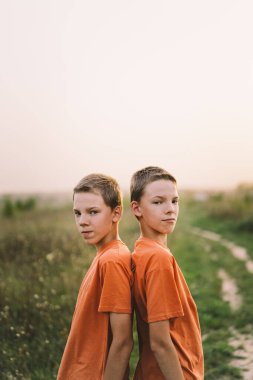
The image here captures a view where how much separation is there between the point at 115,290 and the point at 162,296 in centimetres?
22

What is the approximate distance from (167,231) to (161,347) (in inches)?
22.9

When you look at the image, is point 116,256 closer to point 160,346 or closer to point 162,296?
point 162,296

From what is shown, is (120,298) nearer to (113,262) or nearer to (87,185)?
(113,262)

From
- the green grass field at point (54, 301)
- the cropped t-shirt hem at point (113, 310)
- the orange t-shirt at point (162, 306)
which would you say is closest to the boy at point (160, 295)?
the orange t-shirt at point (162, 306)

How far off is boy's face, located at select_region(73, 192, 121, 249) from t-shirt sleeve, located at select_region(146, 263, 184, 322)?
0.40 m

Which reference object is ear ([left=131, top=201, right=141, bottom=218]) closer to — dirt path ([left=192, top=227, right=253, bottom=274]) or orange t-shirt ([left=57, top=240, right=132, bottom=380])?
orange t-shirt ([left=57, top=240, right=132, bottom=380])

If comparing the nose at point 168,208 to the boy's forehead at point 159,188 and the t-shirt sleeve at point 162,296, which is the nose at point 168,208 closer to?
the boy's forehead at point 159,188

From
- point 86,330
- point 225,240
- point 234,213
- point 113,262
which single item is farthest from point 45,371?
point 234,213

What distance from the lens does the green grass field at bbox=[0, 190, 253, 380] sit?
15.0 ft

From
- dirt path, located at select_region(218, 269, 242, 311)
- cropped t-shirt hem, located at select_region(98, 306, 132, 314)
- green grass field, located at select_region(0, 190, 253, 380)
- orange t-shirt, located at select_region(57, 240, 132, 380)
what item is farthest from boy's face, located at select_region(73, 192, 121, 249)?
dirt path, located at select_region(218, 269, 242, 311)

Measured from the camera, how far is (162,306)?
80.9 inches

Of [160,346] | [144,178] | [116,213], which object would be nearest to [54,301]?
[116,213]

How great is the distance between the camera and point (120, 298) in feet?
6.90

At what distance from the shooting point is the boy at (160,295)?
2.05 metres
